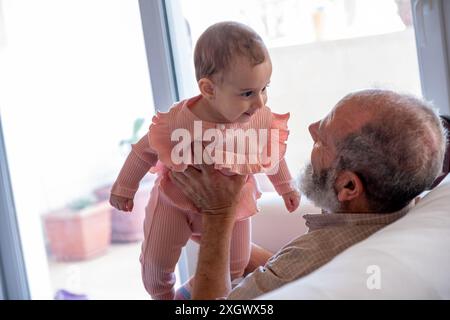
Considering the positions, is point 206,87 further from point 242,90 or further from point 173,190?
point 173,190

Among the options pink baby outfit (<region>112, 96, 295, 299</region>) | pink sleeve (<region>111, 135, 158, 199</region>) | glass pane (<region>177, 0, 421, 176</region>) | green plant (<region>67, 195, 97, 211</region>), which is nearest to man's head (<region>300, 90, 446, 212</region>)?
pink baby outfit (<region>112, 96, 295, 299</region>)

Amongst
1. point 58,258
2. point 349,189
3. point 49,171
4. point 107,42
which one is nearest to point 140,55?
point 107,42

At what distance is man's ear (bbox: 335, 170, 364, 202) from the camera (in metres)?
1.39

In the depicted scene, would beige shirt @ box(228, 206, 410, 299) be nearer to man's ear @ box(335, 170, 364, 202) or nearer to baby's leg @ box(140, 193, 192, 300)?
man's ear @ box(335, 170, 364, 202)

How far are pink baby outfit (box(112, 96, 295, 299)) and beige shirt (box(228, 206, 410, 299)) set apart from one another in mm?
422

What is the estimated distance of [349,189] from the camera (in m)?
1.41

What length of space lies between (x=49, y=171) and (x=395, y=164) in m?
2.24

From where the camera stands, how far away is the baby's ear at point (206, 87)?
5.54 ft

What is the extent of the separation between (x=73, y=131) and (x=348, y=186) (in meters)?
1.97

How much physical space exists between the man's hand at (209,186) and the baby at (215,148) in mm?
22

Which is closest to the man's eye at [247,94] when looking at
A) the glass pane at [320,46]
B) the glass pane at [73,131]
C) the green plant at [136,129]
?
the glass pane at [320,46]

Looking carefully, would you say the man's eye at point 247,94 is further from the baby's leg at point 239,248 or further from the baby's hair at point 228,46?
the baby's leg at point 239,248

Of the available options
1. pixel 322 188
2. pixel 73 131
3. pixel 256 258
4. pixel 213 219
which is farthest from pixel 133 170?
pixel 73 131
